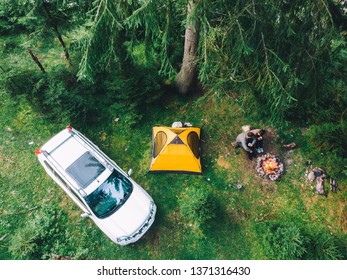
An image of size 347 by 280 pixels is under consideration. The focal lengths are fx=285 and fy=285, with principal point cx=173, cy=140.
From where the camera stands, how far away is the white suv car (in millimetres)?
8039

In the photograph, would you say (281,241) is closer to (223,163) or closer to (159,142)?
(223,163)

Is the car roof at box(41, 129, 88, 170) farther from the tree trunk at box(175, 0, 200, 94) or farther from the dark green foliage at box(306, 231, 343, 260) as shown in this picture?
the dark green foliage at box(306, 231, 343, 260)

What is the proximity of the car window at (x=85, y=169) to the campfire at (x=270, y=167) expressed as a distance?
16.7 ft

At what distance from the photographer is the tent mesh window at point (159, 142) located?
9289 mm

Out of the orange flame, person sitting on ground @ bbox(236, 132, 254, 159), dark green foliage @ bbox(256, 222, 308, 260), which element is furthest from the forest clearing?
person sitting on ground @ bbox(236, 132, 254, 159)

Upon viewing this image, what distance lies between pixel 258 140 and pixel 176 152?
2.86 m

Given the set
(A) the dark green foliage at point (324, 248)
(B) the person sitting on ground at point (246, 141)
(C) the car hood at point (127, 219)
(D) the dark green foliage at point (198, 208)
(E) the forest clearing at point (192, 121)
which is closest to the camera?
(E) the forest clearing at point (192, 121)

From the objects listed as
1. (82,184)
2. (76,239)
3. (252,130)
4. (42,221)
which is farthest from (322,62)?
(42,221)

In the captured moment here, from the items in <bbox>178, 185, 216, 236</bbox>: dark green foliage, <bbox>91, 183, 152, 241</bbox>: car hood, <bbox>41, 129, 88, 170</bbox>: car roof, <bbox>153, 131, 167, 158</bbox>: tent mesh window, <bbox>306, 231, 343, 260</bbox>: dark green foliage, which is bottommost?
<bbox>306, 231, 343, 260</bbox>: dark green foliage

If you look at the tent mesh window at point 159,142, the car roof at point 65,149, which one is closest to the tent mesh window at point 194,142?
the tent mesh window at point 159,142

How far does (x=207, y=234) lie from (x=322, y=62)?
5629 millimetres

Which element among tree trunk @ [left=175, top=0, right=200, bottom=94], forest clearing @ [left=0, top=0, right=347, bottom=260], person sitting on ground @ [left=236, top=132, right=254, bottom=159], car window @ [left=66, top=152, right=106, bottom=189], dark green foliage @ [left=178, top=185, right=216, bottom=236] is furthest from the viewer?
person sitting on ground @ [left=236, top=132, right=254, bottom=159]

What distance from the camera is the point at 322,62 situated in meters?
6.73

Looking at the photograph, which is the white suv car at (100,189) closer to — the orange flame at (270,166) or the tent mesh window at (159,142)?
the tent mesh window at (159,142)
